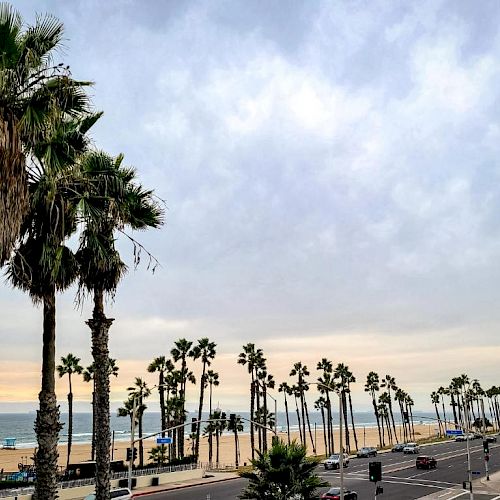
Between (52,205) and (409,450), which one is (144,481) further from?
(409,450)

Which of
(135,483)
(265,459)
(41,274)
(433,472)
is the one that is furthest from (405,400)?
(41,274)

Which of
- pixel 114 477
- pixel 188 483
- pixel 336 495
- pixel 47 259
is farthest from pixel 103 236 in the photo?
pixel 188 483

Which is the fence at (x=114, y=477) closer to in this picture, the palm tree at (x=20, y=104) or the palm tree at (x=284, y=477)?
the palm tree at (x=284, y=477)

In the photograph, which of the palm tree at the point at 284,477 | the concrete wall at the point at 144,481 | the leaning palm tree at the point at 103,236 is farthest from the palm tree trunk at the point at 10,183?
the concrete wall at the point at 144,481

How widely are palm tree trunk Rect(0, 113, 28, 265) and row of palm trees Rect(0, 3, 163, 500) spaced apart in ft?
0.06

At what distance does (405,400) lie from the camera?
16288 centimetres

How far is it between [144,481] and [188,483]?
4.94 metres

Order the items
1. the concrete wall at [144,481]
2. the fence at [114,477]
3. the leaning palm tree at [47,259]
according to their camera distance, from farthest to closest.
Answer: the concrete wall at [144,481] → the fence at [114,477] → the leaning palm tree at [47,259]

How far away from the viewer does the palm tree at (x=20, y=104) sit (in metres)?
10.7

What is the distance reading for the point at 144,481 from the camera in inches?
2068

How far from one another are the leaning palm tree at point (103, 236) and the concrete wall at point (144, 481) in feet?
69.9

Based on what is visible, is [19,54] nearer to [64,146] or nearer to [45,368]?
[64,146]

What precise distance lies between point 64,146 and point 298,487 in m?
15.0

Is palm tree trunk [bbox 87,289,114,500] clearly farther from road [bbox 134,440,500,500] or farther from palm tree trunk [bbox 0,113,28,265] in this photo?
road [bbox 134,440,500,500]
